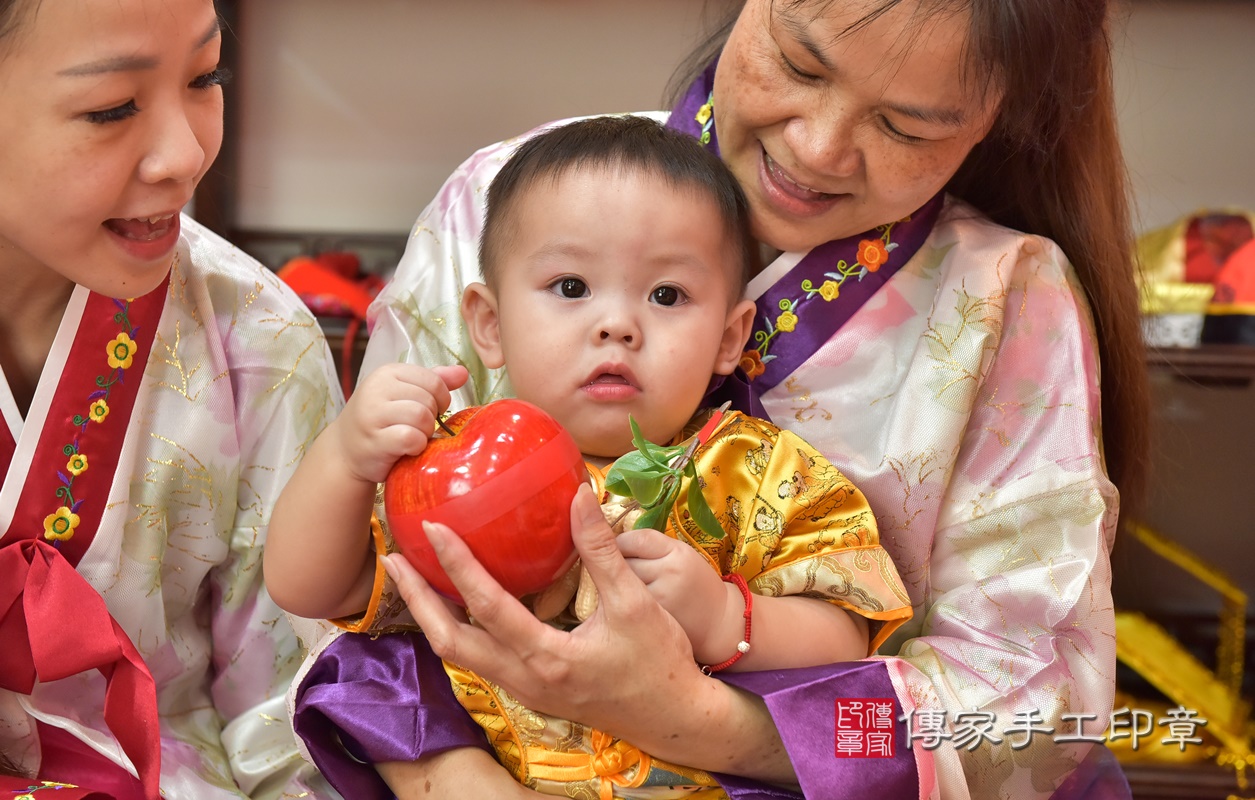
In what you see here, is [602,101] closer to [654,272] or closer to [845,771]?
[654,272]

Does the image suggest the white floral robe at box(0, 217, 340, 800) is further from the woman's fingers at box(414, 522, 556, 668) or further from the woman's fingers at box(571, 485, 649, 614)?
the woman's fingers at box(571, 485, 649, 614)

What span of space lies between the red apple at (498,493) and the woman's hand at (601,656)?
0.06ft

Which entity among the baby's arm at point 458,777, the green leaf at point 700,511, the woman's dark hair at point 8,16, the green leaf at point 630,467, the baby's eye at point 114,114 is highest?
the woman's dark hair at point 8,16

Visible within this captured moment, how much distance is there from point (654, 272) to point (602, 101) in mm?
1621

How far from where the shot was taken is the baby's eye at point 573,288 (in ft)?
3.84

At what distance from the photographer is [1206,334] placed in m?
2.24

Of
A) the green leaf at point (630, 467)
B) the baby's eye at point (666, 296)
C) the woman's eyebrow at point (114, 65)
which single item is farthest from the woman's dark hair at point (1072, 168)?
the woman's eyebrow at point (114, 65)

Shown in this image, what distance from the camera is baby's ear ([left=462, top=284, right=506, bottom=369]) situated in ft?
4.15

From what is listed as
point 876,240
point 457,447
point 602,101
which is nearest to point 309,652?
point 457,447

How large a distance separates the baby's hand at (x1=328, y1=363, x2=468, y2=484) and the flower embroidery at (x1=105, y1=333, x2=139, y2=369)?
1.08 ft

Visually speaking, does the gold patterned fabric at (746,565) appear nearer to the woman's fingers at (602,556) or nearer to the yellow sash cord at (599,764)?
the yellow sash cord at (599,764)

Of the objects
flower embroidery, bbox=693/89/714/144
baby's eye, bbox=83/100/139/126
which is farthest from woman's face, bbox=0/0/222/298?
flower embroidery, bbox=693/89/714/144

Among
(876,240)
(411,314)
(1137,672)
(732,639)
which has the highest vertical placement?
(876,240)

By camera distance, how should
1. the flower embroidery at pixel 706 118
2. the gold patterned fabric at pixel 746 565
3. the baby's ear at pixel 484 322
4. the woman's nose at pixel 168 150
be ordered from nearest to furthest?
1. the woman's nose at pixel 168 150
2. the gold patterned fabric at pixel 746 565
3. the baby's ear at pixel 484 322
4. the flower embroidery at pixel 706 118
